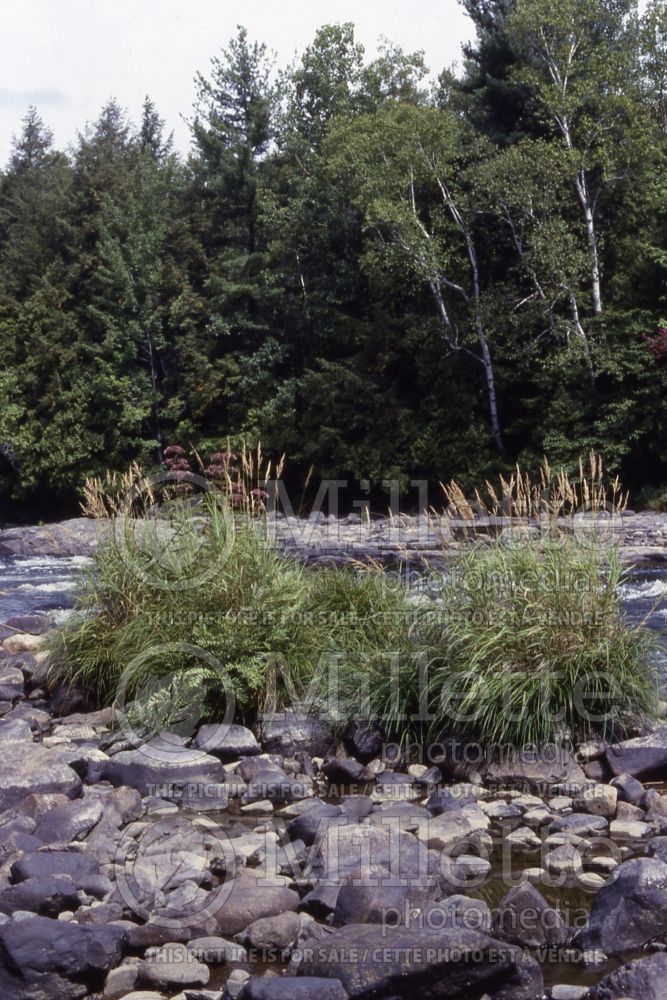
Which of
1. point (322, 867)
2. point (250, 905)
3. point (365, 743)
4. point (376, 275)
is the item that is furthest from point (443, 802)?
point (376, 275)

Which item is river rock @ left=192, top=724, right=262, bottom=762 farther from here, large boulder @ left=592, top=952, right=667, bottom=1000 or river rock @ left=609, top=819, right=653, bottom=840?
large boulder @ left=592, top=952, right=667, bottom=1000

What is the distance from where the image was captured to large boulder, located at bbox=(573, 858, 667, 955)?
3.82 metres

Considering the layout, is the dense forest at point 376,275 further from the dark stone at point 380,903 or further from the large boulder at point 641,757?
the dark stone at point 380,903

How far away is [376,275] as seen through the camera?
89.2 feet

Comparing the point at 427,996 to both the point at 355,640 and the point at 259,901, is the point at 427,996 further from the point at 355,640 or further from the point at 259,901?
the point at 355,640

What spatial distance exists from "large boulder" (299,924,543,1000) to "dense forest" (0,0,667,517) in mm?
20422

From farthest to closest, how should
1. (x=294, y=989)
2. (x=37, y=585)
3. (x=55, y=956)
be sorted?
(x=37, y=585), (x=55, y=956), (x=294, y=989)

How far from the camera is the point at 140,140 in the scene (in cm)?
5244

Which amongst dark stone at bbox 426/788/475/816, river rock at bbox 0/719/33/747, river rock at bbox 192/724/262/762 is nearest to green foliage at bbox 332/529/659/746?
dark stone at bbox 426/788/475/816

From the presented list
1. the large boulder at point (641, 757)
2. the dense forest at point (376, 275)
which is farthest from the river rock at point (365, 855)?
the dense forest at point (376, 275)

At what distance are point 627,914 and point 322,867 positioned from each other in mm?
1254

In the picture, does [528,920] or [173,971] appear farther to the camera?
[528,920]

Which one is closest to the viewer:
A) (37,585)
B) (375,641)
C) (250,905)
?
(250,905)

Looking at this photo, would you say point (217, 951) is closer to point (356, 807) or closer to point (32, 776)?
point (356, 807)
